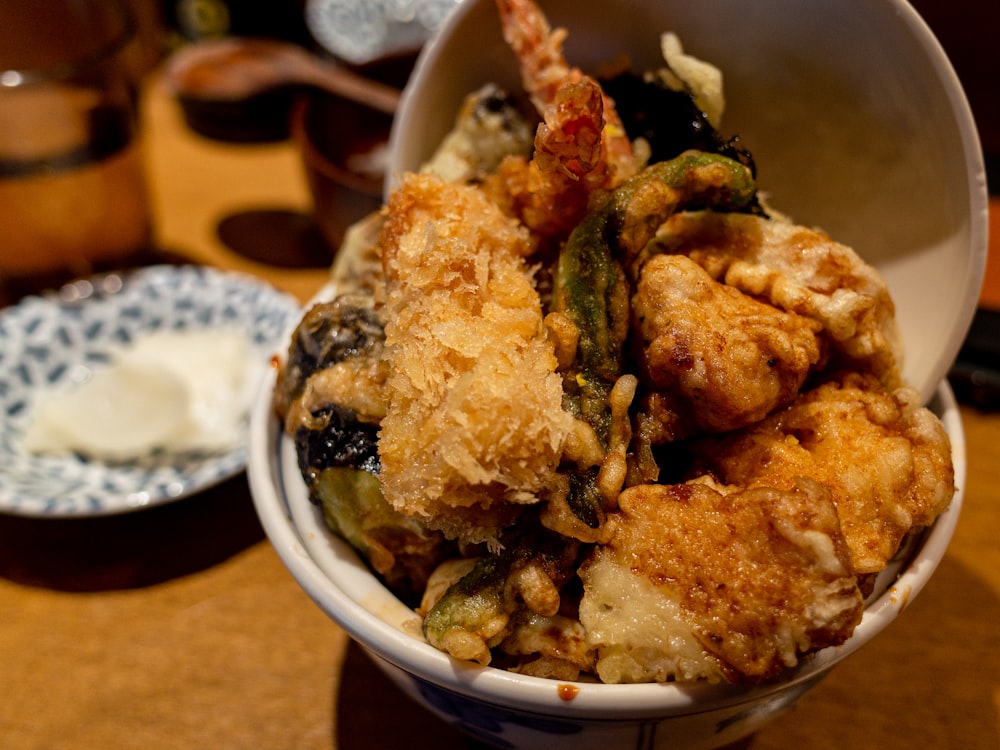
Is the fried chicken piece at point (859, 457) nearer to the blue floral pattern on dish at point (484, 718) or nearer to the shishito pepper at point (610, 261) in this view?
the shishito pepper at point (610, 261)

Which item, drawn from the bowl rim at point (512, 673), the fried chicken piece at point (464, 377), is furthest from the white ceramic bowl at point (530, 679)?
the fried chicken piece at point (464, 377)

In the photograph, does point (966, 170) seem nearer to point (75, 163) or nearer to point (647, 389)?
point (647, 389)

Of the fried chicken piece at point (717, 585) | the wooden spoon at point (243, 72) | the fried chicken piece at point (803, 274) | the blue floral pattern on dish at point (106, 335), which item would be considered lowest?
the blue floral pattern on dish at point (106, 335)

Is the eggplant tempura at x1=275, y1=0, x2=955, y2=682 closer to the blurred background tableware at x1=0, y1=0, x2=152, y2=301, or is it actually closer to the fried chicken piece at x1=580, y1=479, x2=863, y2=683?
the fried chicken piece at x1=580, y1=479, x2=863, y2=683

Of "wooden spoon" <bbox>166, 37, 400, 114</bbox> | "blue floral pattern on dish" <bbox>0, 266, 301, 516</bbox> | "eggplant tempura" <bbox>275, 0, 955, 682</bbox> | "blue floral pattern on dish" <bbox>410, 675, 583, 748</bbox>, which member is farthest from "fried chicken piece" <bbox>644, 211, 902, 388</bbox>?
"wooden spoon" <bbox>166, 37, 400, 114</bbox>

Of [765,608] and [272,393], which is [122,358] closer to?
[272,393]

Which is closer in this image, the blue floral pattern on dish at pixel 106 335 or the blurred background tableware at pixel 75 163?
the blue floral pattern on dish at pixel 106 335

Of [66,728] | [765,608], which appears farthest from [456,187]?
[66,728]
